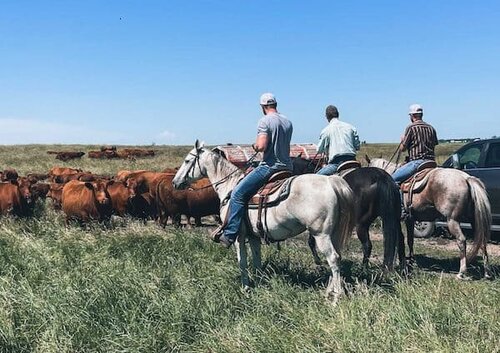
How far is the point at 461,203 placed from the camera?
8461 millimetres

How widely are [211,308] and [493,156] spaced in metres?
7.64

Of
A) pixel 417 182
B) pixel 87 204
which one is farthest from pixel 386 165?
pixel 87 204

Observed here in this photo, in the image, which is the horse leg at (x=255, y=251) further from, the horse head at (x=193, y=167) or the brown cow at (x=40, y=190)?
the brown cow at (x=40, y=190)

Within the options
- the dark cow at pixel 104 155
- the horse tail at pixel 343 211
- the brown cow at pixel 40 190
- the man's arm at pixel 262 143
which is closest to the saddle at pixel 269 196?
the man's arm at pixel 262 143

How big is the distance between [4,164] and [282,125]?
32.3m

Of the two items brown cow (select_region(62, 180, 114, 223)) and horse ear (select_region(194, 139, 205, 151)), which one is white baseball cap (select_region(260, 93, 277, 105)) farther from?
brown cow (select_region(62, 180, 114, 223))

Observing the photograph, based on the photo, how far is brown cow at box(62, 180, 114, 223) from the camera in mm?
12844

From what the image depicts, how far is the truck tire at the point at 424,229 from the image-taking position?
40.7ft

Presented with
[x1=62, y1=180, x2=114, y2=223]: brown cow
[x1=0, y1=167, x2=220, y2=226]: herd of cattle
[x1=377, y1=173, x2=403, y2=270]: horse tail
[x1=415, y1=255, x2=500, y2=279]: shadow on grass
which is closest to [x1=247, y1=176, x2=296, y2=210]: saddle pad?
[x1=377, y1=173, x2=403, y2=270]: horse tail

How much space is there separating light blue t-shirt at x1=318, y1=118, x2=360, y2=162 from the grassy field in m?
1.89

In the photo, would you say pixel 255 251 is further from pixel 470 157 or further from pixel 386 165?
pixel 470 157

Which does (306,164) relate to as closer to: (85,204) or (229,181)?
(229,181)

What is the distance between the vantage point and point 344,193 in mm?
6816

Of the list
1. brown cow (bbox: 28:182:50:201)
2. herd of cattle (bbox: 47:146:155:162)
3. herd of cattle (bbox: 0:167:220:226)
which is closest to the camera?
herd of cattle (bbox: 0:167:220:226)
